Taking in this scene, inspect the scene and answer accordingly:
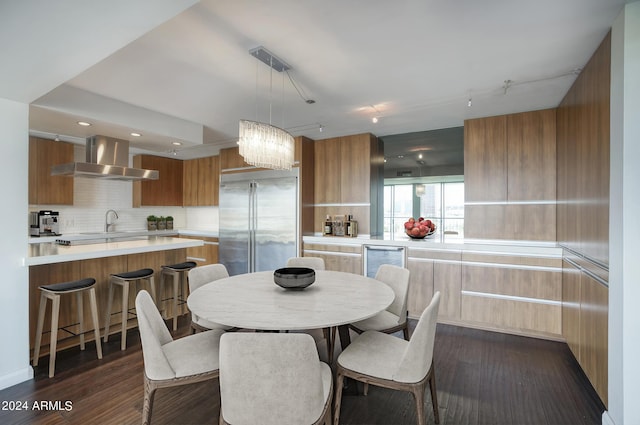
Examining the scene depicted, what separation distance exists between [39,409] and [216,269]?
1.40 m

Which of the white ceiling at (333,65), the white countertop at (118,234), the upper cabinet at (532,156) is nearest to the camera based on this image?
the white ceiling at (333,65)

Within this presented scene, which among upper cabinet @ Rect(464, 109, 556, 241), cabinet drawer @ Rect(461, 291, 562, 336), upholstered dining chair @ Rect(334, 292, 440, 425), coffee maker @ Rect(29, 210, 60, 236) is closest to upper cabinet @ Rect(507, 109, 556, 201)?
upper cabinet @ Rect(464, 109, 556, 241)

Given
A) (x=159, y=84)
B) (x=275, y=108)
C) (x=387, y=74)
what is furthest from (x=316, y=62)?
(x=159, y=84)

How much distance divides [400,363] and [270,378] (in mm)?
738

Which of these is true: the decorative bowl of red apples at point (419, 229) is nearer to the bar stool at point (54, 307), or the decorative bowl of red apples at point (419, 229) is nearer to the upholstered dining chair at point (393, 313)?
the upholstered dining chair at point (393, 313)

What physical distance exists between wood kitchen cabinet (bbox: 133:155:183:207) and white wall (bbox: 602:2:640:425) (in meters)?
6.18

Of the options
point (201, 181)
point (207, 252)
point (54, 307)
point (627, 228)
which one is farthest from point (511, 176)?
point (201, 181)

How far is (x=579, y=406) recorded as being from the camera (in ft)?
6.69

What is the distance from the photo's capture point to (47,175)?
14.0 ft

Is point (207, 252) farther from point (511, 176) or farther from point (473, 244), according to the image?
point (511, 176)

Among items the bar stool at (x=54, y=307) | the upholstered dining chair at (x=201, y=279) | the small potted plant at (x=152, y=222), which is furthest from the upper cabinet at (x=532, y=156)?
the small potted plant at (x=152, y=222)

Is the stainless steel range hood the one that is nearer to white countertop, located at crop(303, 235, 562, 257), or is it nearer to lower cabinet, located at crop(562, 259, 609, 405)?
white countertop, located at crop(303, 235, 562, 257)

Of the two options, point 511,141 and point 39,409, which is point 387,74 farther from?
point 39,409

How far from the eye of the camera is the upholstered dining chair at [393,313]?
7.27ft
